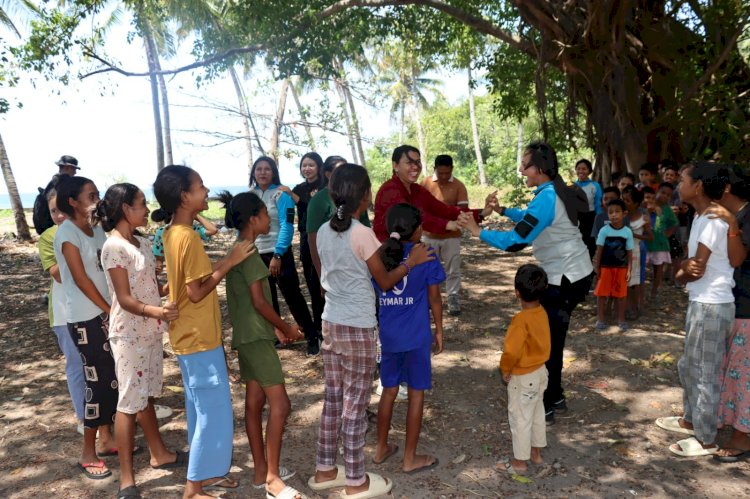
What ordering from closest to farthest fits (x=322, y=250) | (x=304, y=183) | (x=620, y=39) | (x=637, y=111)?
(x=322, y=250) < (x=304, y=183) < (x=620, y=39) < (x=637, y=111)

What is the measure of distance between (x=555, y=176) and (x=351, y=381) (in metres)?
2.06

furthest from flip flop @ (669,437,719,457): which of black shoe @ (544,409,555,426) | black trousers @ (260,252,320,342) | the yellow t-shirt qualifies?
black trousers @ (260,252,320,342)

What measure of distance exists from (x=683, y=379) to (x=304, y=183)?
3.75 metres

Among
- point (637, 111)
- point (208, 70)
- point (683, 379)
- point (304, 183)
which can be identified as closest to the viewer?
point (683, 379)

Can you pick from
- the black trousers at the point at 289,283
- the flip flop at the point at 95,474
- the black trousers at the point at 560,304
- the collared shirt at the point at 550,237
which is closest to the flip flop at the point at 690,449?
the black trousers at the point at 560,304

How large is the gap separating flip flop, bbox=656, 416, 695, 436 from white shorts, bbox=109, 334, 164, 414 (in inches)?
140

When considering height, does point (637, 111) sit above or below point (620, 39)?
below

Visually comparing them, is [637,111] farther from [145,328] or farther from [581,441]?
[145,328]

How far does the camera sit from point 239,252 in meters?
3.02

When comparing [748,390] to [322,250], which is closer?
[322,250]

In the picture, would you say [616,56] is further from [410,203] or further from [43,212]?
[43,212]

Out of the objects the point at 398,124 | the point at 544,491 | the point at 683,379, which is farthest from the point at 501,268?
the point at 398,124

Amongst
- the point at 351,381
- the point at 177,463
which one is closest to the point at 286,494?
the point at 351,381

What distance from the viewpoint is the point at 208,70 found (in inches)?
441
